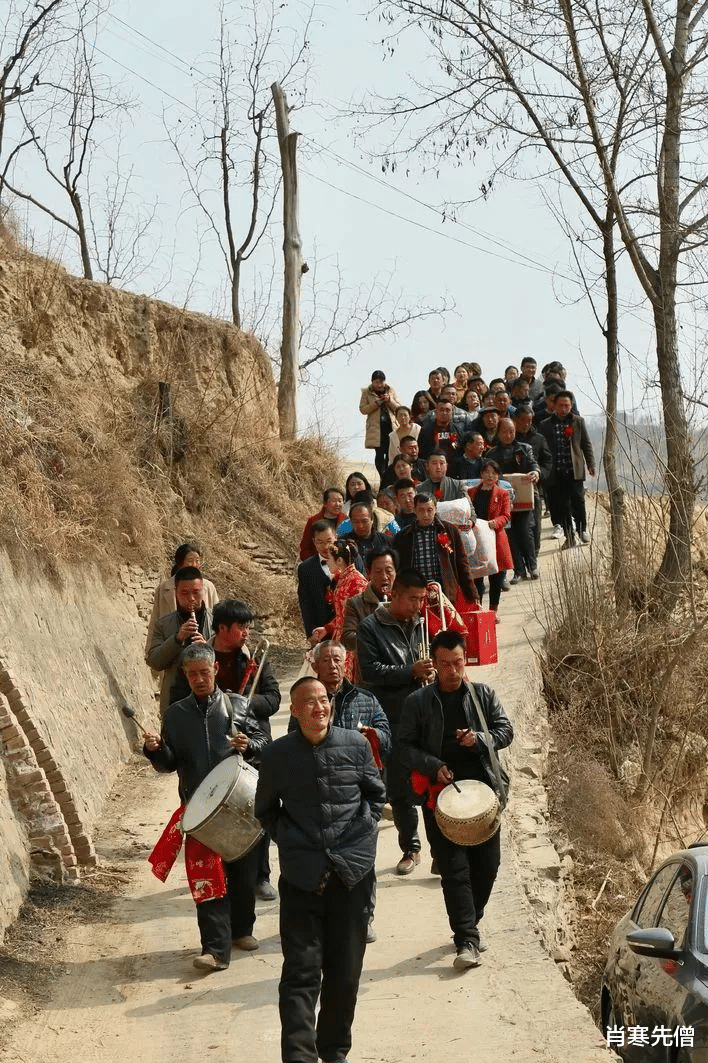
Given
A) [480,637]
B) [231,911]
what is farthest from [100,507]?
[231,911]

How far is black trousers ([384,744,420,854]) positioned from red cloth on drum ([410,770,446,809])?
640 millimetres

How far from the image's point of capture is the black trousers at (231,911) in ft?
26.1

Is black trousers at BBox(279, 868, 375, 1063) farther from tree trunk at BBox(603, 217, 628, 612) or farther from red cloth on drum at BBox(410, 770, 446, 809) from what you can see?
tree trunk at BBox(603, 217, 628, 612)

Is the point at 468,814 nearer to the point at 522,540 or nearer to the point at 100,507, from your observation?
the point at 100,507

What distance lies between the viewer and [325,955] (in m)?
6.48

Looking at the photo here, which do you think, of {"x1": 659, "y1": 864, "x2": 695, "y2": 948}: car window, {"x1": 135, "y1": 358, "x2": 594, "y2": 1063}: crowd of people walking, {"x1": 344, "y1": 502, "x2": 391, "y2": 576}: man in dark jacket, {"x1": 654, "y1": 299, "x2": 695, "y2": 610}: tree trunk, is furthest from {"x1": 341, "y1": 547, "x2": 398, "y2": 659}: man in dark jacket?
{"x1": 654, "y1": 299, "x2": 695, "y2": 610}: tree trunk

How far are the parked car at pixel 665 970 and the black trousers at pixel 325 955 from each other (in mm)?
1268

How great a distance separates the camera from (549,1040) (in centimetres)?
694

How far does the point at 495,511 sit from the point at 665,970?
9.81m

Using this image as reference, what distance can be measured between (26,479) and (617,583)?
6.90 meters

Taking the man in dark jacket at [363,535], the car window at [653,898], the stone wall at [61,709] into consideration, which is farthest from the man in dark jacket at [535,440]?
the car window at [653,898]

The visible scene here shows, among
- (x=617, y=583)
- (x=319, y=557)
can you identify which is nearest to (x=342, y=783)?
(x=319, y=557)

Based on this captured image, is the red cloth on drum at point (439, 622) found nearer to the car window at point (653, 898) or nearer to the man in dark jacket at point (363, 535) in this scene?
the man in dark jacket at point (363, 535)

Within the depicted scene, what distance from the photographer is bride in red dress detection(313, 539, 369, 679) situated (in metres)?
10.4
